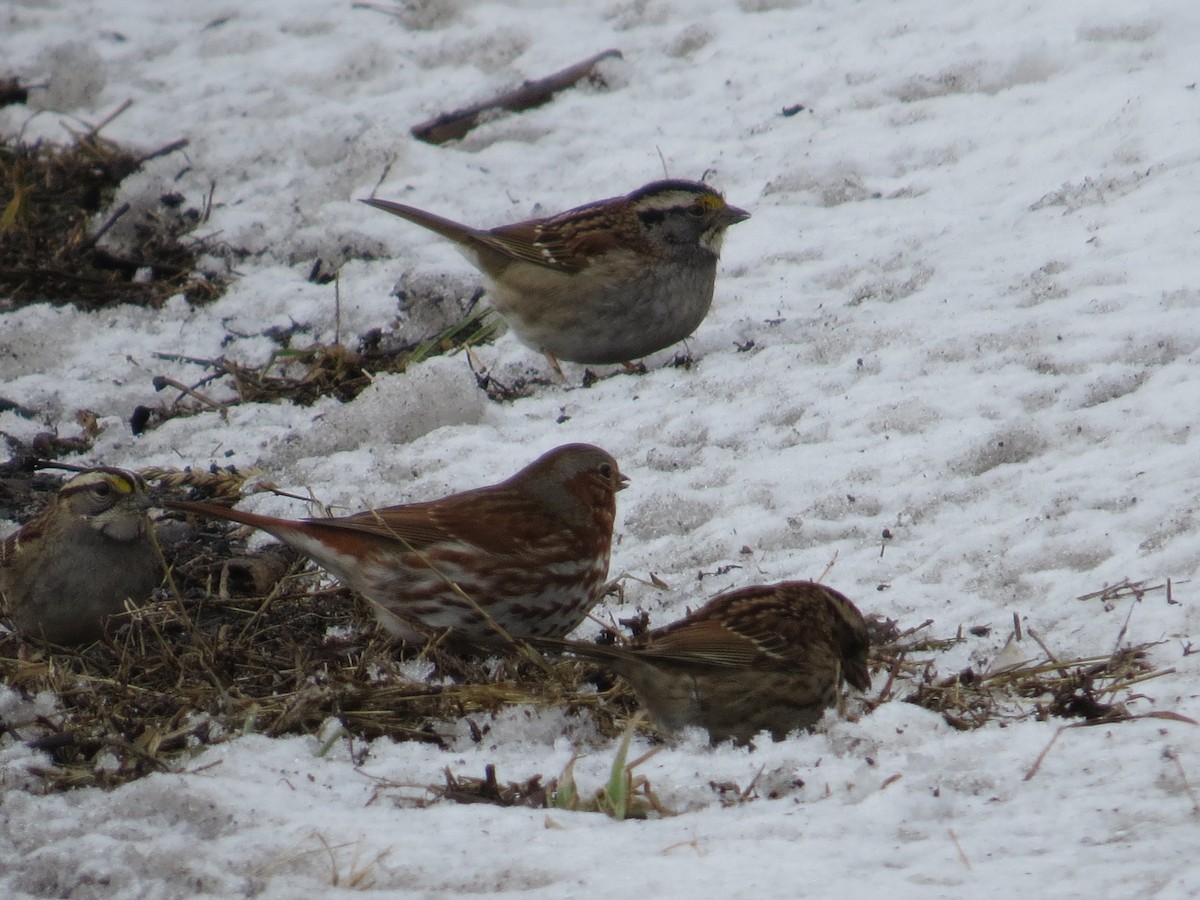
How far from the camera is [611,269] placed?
7.68 m

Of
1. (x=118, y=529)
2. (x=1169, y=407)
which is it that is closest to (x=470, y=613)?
(x=118, y=529)

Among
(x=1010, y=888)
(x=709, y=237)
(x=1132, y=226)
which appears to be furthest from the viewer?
(x=709, y=237)

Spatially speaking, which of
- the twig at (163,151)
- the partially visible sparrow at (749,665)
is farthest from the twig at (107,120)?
the partially visible sparrow at (749,665)

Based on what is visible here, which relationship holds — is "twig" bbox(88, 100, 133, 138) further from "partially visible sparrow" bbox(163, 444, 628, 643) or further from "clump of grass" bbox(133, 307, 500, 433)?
"partially visible sparrow" bbox(163, 444, 628, 643)

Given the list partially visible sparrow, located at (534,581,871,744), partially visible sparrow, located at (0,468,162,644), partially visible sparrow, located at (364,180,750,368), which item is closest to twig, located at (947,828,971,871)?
partially visible sparrow, located at (534,581,871,744)

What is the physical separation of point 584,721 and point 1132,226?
373cm

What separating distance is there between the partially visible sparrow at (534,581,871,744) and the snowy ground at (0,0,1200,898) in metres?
0.15

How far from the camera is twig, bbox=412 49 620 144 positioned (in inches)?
365

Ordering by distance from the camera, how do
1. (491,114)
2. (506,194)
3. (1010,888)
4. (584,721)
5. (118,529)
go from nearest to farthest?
(1010,888) < (584,721) < (118,529) < (506,194) < (491,114)

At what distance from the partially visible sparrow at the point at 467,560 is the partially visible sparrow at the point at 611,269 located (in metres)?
2.28

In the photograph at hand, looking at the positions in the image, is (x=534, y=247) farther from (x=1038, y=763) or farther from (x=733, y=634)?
(x=1038, y=763)

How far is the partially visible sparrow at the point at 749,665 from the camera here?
4.46 m

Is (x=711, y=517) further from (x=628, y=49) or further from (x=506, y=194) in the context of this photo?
(x=628, y=49)

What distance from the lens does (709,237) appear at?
7672 mm
